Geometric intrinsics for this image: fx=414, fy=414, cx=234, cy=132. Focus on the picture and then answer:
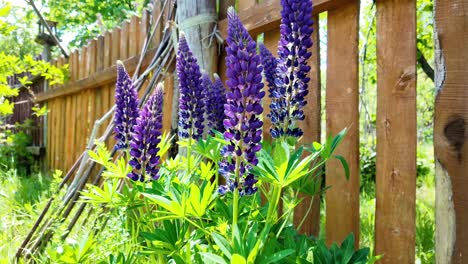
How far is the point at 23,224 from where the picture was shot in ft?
9.78

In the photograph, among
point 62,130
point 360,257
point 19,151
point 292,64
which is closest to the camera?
point 360,257

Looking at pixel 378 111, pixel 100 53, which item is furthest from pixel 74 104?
pixel 378 111

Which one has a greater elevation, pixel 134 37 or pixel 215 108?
pixel 134 37

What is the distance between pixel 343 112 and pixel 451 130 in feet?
1.57

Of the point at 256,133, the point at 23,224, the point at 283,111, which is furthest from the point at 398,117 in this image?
the point at 23,224

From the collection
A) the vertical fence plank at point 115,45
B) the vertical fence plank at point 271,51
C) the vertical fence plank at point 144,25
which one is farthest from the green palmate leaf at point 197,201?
the vertical fence plank at point 115,45

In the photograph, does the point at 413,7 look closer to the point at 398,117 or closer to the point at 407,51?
the point at 407,51

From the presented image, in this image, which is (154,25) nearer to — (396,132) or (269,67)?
(269,67)

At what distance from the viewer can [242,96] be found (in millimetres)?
1149

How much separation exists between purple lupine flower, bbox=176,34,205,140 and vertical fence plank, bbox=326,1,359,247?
23.8 inches

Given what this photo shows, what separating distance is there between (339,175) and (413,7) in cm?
75

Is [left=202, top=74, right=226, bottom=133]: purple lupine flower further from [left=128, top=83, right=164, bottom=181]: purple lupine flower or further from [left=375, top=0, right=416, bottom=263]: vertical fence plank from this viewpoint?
[left=375, top=0, right=416, bottom=263]: vertical fence plank

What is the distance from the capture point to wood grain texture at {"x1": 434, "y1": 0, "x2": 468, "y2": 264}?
56.2 inches

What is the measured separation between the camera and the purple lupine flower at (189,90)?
152 cm
